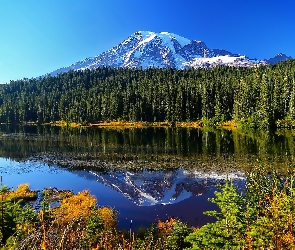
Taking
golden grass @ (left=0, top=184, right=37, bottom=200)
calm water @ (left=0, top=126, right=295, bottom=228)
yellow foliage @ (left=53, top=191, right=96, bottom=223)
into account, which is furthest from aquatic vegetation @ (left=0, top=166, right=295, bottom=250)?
golden grass @ (left=0, top=184, right=37, bottom=200)

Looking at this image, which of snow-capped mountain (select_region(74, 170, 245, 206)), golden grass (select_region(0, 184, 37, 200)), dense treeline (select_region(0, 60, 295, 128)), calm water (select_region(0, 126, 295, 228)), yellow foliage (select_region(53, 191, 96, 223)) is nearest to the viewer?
yellow foliage (select_region(53, 191, 96, 223))

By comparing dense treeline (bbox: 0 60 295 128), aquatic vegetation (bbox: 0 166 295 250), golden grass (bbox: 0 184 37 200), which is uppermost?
dense treeline (bbox: 0 60 295 128)

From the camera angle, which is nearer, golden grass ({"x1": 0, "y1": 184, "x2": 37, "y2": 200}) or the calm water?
the calm water

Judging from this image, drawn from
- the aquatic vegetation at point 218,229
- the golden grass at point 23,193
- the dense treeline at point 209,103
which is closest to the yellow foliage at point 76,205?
the golden grass at point 23,193

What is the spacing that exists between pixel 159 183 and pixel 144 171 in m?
7.41

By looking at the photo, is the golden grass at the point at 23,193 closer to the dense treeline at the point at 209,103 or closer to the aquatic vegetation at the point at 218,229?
the aquatic vegetation at the point at 218,229

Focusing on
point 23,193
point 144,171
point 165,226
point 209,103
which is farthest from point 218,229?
point 209,103

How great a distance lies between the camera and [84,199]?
103 feet

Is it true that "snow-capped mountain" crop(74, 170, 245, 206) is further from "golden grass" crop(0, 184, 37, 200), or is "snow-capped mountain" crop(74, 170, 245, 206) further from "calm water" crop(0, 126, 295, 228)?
"golden grass" crop(0, 184, 37, 200)

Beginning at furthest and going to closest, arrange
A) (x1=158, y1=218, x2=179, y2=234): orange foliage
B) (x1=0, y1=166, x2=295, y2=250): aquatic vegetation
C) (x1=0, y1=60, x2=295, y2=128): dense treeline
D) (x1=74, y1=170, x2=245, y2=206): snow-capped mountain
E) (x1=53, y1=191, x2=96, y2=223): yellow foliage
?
(x1=0, y1=60, x2=295, y2=128): dense treeline
(x1=74, y1=170, x2=245, y2=206): snow-capped mountain
(x1=53, y1=191, x2=96, y2=223): yellow foliage
(x1=158, y1=218, x2=179, y2=234): orange foliage
(x1=0, y1=166, x2=295, y2=250): aquatic vegetation

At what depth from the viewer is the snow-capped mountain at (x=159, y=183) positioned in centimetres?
3406

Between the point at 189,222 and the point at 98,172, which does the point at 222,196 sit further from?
the point at 98,172

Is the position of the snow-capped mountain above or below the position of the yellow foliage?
below

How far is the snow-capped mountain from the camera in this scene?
34.1 m
